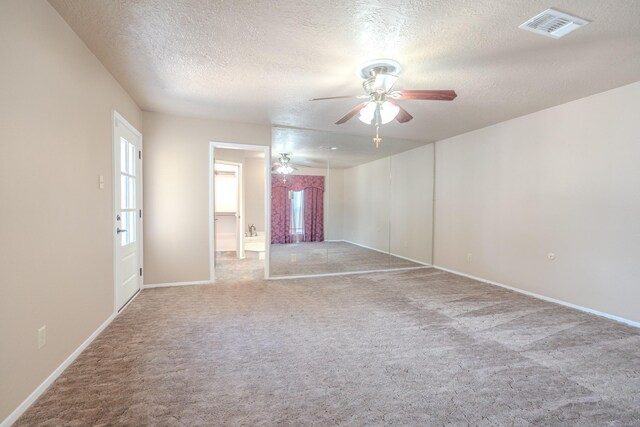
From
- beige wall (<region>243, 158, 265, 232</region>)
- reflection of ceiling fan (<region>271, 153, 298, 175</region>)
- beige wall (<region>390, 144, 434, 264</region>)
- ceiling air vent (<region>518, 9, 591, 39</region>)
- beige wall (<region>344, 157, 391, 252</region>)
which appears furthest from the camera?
beige wall (<region>243, 158, 265, 232</region>)

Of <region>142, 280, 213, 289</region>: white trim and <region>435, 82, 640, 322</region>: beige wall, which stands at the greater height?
<region>435, 82, 640, 322</region>: beige wall

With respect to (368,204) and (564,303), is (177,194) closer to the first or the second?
(368,204)

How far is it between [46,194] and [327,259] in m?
4.15

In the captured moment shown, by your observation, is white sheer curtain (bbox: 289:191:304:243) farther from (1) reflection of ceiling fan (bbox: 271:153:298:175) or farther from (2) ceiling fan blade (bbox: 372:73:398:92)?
(2) ceiling fan blade (bbox: 372:73:398:92)

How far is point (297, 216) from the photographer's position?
5.29m

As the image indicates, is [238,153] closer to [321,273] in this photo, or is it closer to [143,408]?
[321,273]

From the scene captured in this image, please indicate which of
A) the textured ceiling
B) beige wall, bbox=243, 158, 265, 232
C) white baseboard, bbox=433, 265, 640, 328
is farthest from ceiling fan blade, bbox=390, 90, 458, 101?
beige wall, bbox=243, 158, 265, 232

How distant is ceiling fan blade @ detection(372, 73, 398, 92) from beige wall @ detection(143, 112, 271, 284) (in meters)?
2.62

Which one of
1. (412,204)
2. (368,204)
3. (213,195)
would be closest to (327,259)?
(368,204)

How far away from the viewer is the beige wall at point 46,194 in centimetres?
156

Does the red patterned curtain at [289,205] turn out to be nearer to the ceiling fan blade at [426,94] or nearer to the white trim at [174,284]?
the white trim at [174,284]

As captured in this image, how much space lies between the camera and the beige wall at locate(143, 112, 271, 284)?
412 cm

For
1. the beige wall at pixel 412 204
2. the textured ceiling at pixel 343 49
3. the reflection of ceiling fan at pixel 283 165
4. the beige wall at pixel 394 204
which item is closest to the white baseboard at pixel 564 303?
the beige wall at pixel 412 204

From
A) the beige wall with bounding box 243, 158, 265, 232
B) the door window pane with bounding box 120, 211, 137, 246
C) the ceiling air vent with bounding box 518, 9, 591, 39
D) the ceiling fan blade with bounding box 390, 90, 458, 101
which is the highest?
the ceiling air vent with bounding box 518, 9, 591, 39
